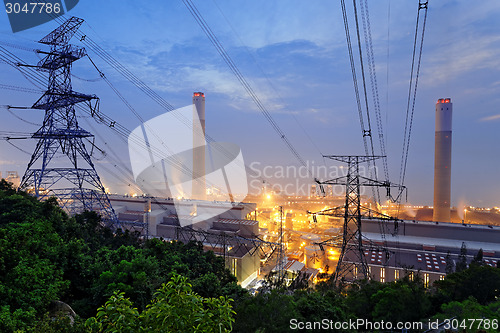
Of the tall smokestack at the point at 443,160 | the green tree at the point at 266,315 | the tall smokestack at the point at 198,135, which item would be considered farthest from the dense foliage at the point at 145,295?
the tall smokestack at the point at 443,160

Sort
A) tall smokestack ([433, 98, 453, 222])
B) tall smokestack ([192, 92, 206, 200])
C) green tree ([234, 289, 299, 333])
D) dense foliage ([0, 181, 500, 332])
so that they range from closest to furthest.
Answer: dense foliage ([0, 181, 500, 332]), green tree ([234, 289, 299, 333]), tall smokestack ([433, 98, 453, 222]), tall smokestack ([192, 92, 206, 200])

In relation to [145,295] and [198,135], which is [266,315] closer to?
[145,295]

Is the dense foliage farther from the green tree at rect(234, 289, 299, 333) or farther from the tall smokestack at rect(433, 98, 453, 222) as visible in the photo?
the tall smokestack at rect(433, 98, 453, 222)

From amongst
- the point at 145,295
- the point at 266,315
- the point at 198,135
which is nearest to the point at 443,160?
the point at 198,135

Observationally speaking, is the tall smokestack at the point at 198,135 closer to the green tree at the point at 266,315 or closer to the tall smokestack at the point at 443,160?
the tall smokestack at the point at 443,160

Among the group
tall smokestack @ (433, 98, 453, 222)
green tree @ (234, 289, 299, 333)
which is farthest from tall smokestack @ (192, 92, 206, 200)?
green tree @ (234, 289, 299, 333)
